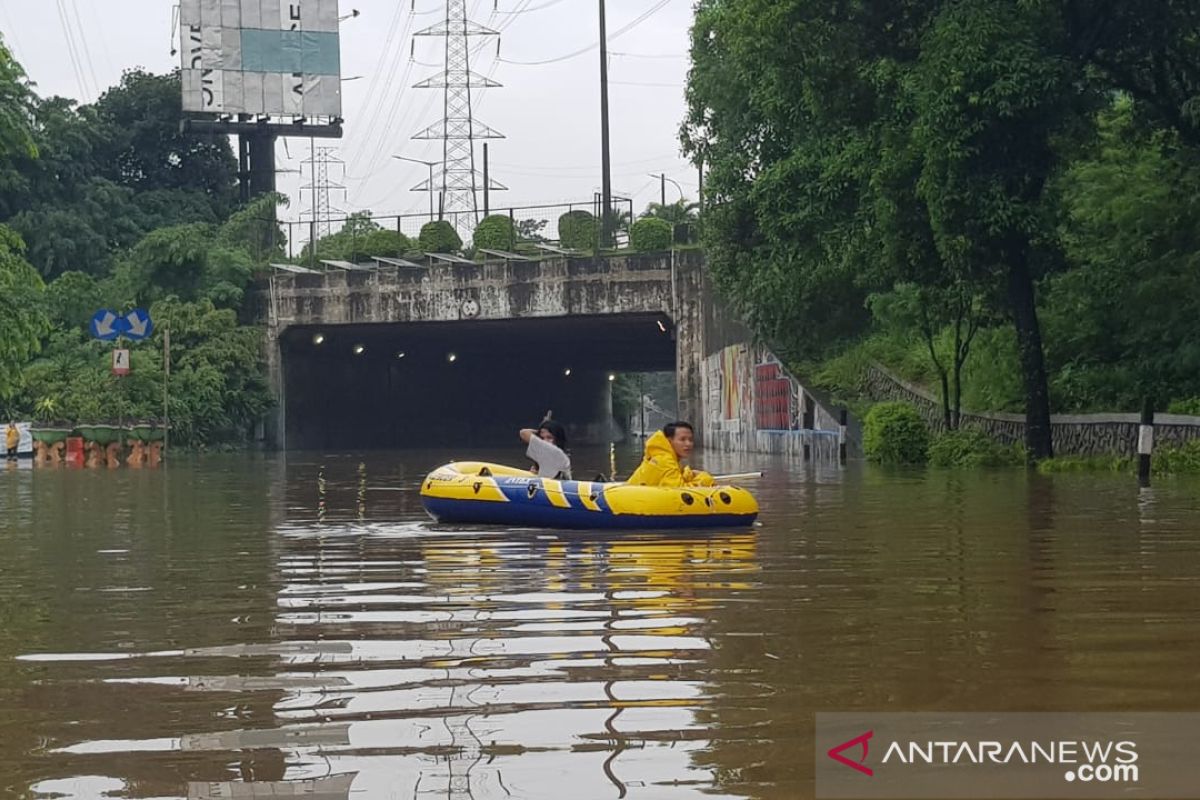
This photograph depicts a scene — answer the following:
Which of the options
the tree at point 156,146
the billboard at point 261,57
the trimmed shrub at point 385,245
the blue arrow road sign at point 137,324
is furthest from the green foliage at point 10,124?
the tree at point 156,146

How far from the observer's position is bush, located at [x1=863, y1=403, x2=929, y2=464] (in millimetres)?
34844

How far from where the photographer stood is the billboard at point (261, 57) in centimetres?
6838

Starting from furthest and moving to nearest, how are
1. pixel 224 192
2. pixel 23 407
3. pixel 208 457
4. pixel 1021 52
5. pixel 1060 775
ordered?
1. pixel 224 192
2. pixel 23 407
3. pixel 208 457
4. pixel 1021 52
5. pixel 1060 775

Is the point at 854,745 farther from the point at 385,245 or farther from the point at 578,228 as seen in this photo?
the point at 385,245

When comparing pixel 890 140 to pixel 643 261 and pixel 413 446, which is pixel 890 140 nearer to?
pixel 643 261

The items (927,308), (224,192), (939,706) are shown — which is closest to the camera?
(939,706)

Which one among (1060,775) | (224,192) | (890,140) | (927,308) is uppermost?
(224,192)

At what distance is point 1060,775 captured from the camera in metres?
5.80

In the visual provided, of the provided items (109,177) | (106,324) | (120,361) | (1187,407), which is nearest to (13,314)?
(120,361)

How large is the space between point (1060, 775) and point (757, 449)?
4060 cm

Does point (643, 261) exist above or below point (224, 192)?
below

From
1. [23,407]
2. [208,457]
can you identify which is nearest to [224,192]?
[23,407]

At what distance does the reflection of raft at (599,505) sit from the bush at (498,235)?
126 ft

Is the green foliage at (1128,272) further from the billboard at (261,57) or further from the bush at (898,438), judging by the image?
the billboard at (261,57)
